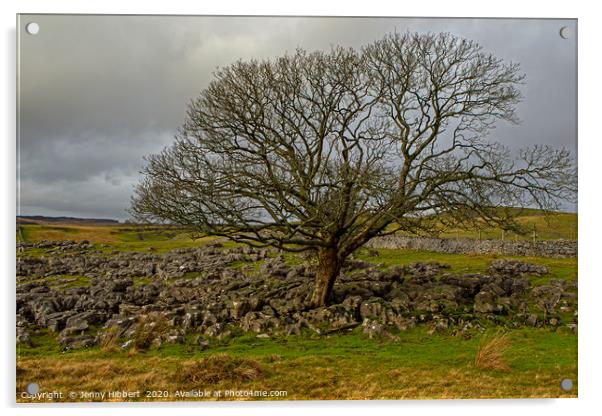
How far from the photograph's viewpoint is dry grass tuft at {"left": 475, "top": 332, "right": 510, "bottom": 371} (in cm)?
748

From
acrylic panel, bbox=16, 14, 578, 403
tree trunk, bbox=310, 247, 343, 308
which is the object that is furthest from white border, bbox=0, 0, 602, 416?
tree trunk, bbox=310, 247, 343, 308

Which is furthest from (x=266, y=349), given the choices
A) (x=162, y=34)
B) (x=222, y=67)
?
(x=162, y=34)

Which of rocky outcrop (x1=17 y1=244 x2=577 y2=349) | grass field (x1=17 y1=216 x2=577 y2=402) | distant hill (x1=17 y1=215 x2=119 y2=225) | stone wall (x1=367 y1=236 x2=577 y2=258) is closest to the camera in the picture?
grass field (x1=17 y1=216 x2=577 y2=402)

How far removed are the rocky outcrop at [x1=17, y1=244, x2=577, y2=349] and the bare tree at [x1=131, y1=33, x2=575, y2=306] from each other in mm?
1705

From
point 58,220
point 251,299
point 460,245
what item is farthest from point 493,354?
point 58,220

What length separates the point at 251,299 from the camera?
9.92 metres

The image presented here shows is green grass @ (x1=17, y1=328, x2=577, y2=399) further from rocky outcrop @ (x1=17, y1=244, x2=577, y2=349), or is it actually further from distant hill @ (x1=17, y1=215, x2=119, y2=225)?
distant hill @ (x1=17, y1=215, x2=119, y2=225)

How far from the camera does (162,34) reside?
768 cm

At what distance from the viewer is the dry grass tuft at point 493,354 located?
748 cm

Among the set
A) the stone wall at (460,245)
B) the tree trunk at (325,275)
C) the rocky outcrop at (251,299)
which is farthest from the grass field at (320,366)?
the tree trunk at (325,275)

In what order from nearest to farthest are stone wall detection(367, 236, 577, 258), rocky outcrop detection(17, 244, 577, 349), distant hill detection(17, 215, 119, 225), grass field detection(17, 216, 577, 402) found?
1. grass field detection(17, 216, 577, 402)
2. distant hill detection(17, 215, 119, 225)
3. rocky outcrop detection(17, 244, 577, 349)
4. stone wall detection(367, 236, 577, 258)

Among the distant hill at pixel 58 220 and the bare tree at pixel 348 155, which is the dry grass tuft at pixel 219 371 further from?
the distant hill at pixel 58 220

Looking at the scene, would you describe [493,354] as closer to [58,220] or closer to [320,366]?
[320,366]

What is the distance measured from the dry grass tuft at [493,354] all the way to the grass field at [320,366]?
0.06m
